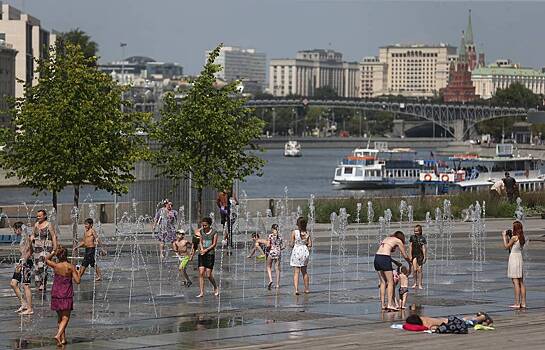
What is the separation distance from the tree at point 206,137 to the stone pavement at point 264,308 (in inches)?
165

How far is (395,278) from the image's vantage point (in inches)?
992

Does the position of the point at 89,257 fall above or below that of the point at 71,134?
below

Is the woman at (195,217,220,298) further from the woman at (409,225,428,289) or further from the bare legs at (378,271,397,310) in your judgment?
the woman at (409,225,428,289)

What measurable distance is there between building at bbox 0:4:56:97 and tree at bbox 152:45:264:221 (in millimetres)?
114722

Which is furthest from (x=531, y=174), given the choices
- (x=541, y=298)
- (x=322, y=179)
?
(x=541, y=298)

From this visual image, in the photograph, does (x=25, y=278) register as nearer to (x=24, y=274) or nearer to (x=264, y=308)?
(x=24, y=274)

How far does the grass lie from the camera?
51.3 m

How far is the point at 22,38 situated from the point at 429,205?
11539 cm

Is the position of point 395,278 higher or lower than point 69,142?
lower

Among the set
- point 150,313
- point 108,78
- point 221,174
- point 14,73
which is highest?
point 14,73

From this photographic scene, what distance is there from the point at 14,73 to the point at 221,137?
11860 centimetres

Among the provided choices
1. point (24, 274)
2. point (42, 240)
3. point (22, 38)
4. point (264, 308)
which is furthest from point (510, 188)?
point (22, 38)

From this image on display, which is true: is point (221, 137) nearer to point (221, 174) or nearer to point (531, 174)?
point (221, 174)

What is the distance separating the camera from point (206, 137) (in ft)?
133
